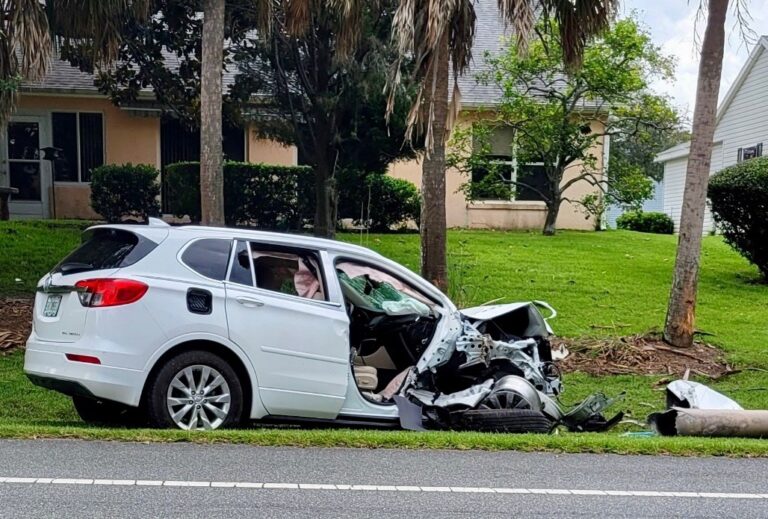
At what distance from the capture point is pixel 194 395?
20.9 feet

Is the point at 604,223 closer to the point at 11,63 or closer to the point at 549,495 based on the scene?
the point at 11,63

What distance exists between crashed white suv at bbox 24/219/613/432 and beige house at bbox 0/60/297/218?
14304 mm

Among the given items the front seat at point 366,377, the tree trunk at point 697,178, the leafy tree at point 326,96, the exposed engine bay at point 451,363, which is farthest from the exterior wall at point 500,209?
the front seat at point 366,377

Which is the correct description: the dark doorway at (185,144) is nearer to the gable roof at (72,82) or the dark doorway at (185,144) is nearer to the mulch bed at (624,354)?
the gable roof at (72,82)

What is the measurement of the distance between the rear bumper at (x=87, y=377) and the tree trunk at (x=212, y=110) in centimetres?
490

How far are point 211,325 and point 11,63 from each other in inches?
253

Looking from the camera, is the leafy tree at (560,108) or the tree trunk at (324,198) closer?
the tree trunk at (324,198)

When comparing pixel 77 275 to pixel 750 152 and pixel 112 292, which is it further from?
pixel 750 152

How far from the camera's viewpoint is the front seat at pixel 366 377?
23.8 ft

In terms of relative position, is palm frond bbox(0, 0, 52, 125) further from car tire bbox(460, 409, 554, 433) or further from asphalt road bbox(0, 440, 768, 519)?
car tire bbox(460, 409, 554, 433)

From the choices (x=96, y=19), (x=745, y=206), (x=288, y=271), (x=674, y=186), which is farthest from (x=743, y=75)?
(x=288, y=271)

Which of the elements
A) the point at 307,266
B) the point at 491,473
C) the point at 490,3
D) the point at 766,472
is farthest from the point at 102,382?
the point at 490,3

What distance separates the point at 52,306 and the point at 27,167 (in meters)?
16.2

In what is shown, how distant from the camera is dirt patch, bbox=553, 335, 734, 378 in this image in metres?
9.98
